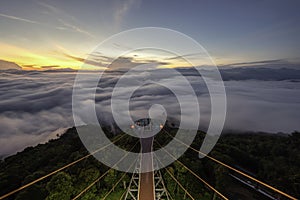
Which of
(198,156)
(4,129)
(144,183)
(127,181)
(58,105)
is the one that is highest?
(144,183)

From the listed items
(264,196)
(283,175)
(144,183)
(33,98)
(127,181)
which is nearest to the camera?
(144,183)

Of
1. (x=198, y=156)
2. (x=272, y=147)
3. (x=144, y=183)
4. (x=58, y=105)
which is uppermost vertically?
(x=144, y=183)

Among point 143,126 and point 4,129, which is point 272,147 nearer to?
point 143,126

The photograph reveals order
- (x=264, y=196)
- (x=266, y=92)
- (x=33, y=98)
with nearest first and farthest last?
(x=264, y=196)
(x=33, y=98)
(x=266, y=92)

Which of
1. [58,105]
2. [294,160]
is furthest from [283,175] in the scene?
[58,105]

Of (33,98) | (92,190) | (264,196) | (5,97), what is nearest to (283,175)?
(264,196)

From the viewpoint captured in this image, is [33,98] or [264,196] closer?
[264,196]

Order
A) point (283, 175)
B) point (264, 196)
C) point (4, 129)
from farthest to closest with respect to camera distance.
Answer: point (4, 129)
point (283, 175)
point (264, 196)

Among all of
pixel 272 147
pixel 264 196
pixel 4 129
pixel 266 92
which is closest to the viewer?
pixel 264 196

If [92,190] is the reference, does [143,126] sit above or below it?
below

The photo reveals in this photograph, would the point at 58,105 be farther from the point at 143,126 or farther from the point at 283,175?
the point at 283,175
